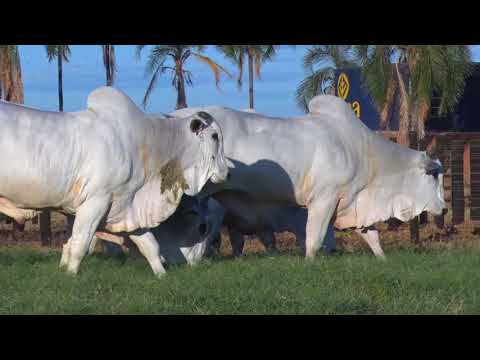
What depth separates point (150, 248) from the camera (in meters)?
10.4

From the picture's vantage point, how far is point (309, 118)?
12.7 metres

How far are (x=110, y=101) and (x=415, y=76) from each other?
12255 mm

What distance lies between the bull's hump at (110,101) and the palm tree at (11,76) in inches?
530

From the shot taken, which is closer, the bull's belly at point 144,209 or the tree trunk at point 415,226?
the bull's belly at point 144,209

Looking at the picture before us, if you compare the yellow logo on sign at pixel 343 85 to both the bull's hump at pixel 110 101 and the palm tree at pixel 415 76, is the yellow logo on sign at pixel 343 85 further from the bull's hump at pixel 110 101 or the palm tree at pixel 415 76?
the bull's hump at pixel 110 101

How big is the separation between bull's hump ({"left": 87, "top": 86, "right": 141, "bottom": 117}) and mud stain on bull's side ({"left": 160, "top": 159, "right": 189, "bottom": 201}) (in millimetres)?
680

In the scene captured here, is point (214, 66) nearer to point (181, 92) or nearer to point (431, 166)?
point (181, 92)

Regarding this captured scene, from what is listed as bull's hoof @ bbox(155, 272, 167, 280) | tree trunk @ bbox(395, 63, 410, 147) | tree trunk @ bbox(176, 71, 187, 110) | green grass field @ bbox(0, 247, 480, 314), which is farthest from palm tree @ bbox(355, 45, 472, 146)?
bull's hoof @ bbox(155, 272, 167, 280)

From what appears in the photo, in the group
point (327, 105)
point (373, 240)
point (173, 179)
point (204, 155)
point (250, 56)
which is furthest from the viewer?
point (250, 56)

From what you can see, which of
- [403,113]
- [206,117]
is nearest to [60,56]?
[403,113]

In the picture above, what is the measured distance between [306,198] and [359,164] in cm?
87

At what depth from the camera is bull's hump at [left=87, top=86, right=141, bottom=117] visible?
10.3 metres

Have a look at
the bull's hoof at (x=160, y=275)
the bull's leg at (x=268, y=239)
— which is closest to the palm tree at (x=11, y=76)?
the bull's leg at (x=268, y=239)

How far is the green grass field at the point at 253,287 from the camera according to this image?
26.3ft
